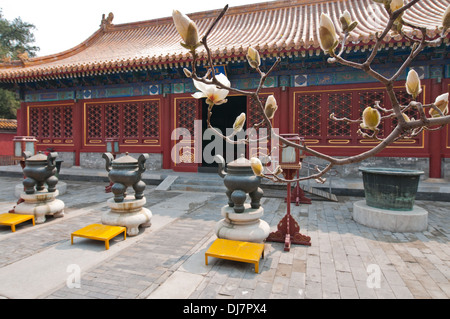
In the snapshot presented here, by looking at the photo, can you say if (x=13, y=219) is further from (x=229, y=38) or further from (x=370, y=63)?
(x=229, y=38)

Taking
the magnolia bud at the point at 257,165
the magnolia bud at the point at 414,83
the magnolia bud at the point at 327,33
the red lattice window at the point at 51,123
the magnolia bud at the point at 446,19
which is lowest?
the magnolia bud at the point at 257,165

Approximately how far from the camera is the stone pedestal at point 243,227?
353 centimetres

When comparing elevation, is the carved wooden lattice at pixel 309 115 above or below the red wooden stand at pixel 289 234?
above

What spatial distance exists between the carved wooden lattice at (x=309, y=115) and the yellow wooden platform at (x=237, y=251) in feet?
19.2

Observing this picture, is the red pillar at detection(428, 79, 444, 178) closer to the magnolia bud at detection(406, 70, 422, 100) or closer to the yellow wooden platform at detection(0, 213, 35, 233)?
the magnolia bud at detection(406, 70, 422, 100)

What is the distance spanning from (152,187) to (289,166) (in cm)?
587

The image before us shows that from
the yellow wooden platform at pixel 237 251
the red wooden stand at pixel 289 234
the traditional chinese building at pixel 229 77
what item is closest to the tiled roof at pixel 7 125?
the traditional chinese building at pixel 229 77

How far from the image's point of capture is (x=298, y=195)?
6488 millimetres

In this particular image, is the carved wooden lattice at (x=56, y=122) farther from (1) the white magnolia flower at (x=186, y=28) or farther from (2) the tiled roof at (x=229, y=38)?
(1) the white magnolia flower at (x=186, y=28)

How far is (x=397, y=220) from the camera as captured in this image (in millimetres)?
4398

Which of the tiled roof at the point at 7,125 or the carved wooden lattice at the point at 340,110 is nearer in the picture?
the carved wooden lattice at the point at 340,110

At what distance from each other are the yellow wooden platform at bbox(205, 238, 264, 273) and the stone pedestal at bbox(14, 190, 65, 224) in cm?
335
